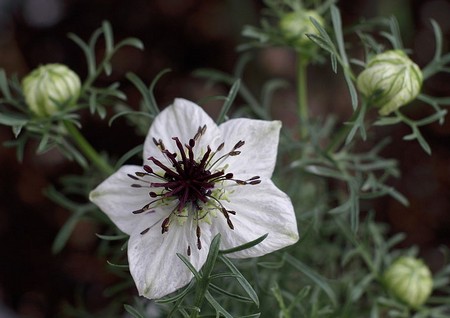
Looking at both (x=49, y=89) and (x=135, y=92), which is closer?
(x=49, y=89)

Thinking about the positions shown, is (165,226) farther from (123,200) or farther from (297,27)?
(297,27)

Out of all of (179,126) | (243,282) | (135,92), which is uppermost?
(179,126)

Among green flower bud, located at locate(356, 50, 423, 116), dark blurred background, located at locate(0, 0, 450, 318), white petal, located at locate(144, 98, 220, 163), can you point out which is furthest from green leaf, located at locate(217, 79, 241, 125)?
dark blurred background, located at locate(0, 0, 450, 318)

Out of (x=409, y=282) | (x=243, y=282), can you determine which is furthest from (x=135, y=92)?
(x=243, y=282)

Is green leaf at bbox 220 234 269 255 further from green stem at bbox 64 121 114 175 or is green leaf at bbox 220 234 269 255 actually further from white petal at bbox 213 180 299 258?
green stem at bbox 64 121 114 175

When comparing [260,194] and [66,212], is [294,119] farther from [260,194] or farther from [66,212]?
[260,194]

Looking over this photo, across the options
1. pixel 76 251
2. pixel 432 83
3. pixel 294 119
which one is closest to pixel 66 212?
pixel 76 251
